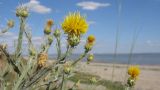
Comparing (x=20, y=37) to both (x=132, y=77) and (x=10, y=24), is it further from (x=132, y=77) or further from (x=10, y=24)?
(x=132, y=77)

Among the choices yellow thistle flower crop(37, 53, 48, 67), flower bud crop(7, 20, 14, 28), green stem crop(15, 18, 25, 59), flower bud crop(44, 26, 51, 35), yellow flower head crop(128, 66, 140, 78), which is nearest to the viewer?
yellow thistle flower crop(37, 53, 48, 67)

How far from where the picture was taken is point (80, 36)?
3061 mm

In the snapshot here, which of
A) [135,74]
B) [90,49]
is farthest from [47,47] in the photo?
[135,74]

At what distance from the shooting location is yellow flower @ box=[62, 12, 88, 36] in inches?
123

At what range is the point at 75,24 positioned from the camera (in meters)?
3.19

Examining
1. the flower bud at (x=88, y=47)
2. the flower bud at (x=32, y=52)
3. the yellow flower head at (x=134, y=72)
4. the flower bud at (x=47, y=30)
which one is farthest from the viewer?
the yellow flower head at (x=134, y=72)

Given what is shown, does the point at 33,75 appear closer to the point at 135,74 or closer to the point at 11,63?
the point at 11,63

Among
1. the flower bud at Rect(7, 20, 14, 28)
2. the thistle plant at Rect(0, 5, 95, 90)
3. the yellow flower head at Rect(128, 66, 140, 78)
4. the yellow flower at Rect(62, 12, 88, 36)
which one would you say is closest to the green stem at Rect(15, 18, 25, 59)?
the thistle plant at Rect(0, 5, 95, 90)

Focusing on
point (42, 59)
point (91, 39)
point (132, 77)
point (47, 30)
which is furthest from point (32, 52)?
point (132, 77)

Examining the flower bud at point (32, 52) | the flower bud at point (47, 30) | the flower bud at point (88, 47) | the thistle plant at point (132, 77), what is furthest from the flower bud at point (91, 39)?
the flower bud at point (32, 52)

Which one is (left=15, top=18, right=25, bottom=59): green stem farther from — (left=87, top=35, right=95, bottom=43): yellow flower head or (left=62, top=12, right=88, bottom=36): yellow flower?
(left=87, top=35, right=95, bottom=43): yellow flower head

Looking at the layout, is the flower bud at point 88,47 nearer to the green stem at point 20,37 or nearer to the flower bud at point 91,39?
the flower bud at point 91,39

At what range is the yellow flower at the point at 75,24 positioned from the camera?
313cm

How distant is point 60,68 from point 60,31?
33cm
